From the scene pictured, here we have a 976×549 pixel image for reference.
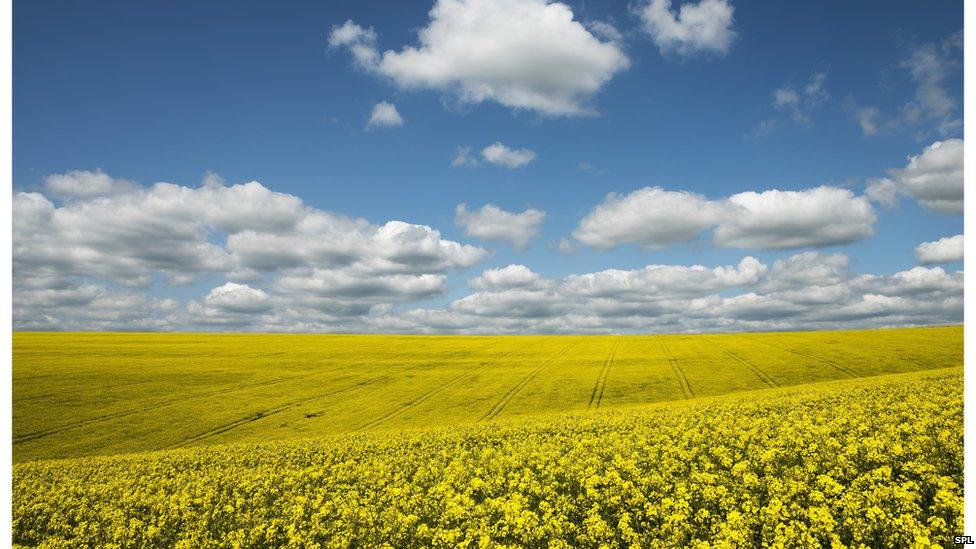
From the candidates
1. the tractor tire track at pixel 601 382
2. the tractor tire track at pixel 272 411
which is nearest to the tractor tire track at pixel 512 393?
the tractor tire track at pixel 601 382

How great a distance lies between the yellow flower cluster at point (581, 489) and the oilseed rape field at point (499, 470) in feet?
0.26

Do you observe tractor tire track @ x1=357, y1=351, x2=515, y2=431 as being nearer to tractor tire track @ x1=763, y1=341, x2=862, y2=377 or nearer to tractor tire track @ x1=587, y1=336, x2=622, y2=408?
tractor tire track @ x1=587, y1=336, x2=622, y2=408

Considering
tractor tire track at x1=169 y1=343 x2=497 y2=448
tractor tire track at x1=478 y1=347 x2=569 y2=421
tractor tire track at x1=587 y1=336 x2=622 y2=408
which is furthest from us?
tractor tire track at x1=587 y1=336 x2=622 y2=408

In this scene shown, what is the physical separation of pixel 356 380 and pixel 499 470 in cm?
4346

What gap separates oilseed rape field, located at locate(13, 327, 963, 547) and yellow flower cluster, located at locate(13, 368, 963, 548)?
79mm

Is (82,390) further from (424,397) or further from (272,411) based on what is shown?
(424,397)

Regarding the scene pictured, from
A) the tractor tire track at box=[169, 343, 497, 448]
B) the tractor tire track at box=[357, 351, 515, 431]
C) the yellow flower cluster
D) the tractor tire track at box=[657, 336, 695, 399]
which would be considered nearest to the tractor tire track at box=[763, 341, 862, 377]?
the tractor tire track at box=[657, 336, 695, 399]

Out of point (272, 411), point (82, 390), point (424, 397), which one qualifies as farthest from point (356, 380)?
point (82, 390)

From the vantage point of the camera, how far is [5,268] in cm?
1350

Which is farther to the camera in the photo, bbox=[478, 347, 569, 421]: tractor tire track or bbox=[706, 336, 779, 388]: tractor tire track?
bbox=[706, 336, 779, 388]: tractor tire track

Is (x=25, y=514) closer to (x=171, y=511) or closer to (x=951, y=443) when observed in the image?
(x=171, y=511)

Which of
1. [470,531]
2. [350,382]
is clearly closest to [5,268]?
[470,531]

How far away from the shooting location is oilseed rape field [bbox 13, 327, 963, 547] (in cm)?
1266

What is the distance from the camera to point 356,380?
5900 centimetres
